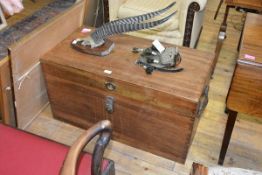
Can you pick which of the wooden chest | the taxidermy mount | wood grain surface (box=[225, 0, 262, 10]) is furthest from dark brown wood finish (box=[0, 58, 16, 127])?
wood grain surface (box=[225, 0, 262, 10])

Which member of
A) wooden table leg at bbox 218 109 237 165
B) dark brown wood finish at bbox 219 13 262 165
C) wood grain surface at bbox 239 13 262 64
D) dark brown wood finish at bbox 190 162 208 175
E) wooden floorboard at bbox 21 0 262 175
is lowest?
wooden floorboard at bbox 21 0 262 175

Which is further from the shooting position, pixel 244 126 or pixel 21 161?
pixel 244 126

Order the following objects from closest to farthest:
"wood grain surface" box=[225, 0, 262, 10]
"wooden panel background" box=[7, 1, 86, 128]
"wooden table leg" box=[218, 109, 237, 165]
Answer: "wooden table leg" box=[218, 109, 237, 165] < "wooden panel background" box=[7, 1, 86, 128] < "wood grain surface" box=[225, 0, 262, 10]

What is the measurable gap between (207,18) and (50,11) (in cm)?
170

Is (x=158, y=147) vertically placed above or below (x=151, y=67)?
below

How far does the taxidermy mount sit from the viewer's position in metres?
1.70

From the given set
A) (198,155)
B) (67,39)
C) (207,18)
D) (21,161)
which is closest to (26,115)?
(67,39)

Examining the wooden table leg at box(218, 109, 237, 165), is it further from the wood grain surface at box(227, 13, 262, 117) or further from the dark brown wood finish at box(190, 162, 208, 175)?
the dark brown wood finish at box(190, 162, 208, 175)

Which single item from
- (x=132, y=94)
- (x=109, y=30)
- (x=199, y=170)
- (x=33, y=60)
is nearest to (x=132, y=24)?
(x=109, y=30)

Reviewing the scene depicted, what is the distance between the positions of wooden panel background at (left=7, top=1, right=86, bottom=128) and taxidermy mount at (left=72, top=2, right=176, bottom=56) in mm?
149

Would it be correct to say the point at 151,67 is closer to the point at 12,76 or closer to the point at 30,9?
the point at 12,76

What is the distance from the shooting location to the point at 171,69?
5.58ft

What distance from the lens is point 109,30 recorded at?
1.76 metres

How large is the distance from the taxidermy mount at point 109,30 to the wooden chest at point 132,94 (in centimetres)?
5
